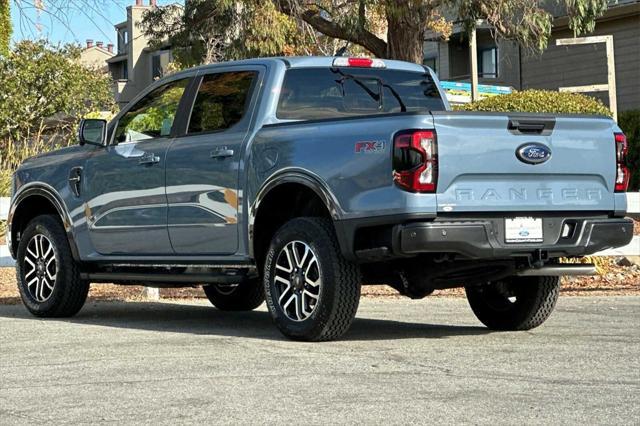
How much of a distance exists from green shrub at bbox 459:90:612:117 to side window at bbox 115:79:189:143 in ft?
26.4

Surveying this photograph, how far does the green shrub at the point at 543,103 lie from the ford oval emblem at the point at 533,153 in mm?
9359

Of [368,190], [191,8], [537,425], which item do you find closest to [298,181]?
[368,190]

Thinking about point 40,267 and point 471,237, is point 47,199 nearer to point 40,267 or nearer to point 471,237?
point 40,267

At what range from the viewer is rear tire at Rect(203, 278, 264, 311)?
12.0 metres

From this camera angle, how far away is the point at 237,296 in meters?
12.1

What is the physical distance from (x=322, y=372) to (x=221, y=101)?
3220mm

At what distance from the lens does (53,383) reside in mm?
7422

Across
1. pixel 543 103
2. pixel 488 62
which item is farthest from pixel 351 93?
pixel 488 62

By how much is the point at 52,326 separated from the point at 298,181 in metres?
2.71

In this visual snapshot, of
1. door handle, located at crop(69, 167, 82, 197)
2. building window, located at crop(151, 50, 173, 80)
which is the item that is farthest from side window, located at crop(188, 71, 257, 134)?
building window, located at crop(151, 50, 173, 80)

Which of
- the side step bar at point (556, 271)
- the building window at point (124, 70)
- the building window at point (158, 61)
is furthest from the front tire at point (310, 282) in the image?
the building window at point (124, 70)

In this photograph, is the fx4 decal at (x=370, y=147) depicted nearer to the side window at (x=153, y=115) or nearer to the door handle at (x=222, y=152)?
the door handle at (x=222, y=152)

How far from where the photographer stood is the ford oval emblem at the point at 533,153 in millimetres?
8727

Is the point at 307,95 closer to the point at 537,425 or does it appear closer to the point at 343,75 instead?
the point at 343,75
